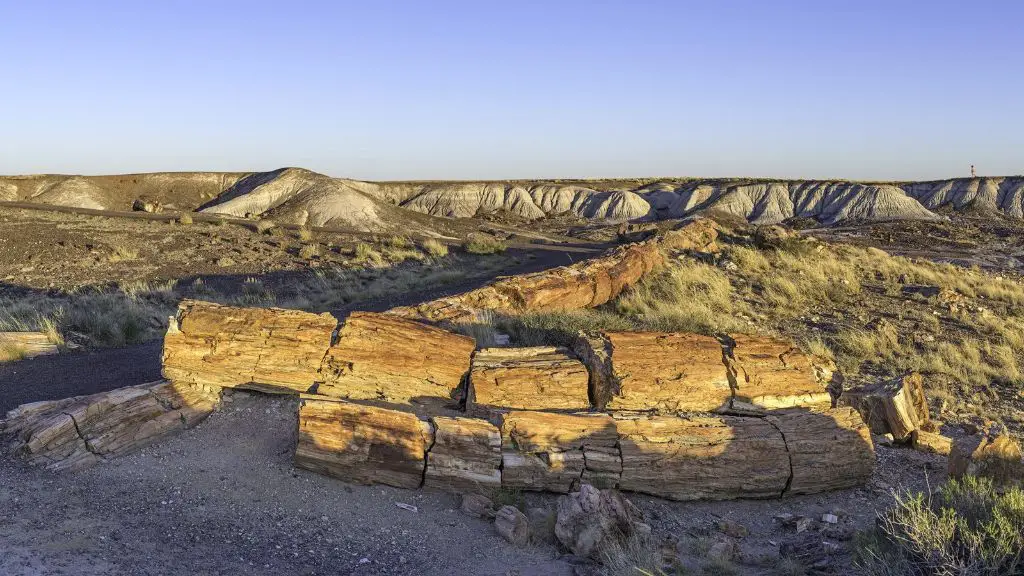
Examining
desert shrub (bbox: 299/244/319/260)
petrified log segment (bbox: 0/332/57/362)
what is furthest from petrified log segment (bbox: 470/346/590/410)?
desert shrub (bbox: 299/244/319/260)

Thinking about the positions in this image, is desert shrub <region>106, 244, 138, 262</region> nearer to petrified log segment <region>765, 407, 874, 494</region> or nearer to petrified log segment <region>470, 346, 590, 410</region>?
petrified log segment <region>470, 346, 590, 410</region>

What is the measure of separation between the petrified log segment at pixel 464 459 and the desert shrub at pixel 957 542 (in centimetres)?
272

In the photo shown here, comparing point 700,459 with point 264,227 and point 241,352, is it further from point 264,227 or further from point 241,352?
point 264,227

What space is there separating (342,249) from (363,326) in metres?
18.7

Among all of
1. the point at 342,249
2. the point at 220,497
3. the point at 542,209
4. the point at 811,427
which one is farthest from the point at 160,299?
the point at 542,209

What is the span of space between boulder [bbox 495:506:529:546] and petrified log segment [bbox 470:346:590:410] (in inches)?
58.1

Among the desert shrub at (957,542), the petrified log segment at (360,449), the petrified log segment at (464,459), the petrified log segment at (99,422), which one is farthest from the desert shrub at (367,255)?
the desert shrub at (957,542)

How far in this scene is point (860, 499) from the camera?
646 centimetres

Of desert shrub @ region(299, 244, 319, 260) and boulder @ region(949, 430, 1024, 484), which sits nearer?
boulder @ region(949, 430, 1024, 484)

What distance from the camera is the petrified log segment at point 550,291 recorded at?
10211 millimetres

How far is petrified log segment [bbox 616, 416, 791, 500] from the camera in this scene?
611cm

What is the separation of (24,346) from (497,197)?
2419 inches

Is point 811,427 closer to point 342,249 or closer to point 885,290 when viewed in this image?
point 885,290

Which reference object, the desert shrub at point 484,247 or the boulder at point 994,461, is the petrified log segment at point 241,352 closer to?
the boulder at point 994,461
